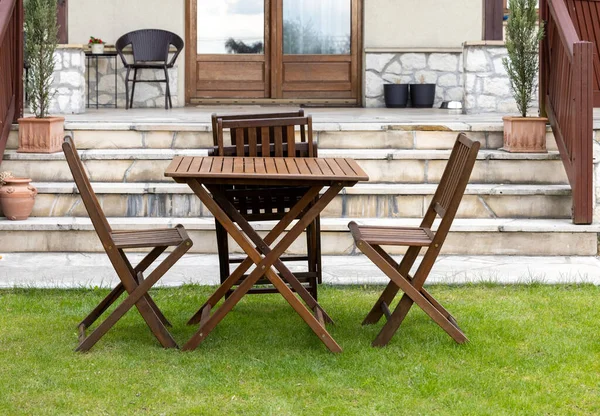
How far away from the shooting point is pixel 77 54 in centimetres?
934

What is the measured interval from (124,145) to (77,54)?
9.06 ft

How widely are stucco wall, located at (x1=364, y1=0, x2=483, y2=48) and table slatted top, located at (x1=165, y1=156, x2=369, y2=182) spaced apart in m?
7.02

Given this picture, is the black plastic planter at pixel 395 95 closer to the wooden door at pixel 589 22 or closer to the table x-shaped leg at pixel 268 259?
the wooden door at pixel 589 22

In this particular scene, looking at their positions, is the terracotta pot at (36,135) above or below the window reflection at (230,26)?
below

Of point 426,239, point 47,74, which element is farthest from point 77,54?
point 426,239

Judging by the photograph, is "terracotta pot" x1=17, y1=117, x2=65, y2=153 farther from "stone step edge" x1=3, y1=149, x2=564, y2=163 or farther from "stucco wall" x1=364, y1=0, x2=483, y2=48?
"stucco wall" x1=364, y1=0, x2=483, y2=48

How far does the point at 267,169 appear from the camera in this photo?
13.3 ft

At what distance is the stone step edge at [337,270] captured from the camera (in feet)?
17.1

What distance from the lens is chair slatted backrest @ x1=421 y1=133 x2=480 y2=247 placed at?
392 centimetres

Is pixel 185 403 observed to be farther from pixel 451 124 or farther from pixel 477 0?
pixel 477 0

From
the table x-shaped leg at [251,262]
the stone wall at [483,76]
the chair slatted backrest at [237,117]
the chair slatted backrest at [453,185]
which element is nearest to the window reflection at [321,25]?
the stone wall at [483,76]

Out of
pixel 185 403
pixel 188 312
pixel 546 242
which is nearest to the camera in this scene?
pixel 185 403

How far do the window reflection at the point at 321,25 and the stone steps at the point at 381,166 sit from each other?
16.6 ft

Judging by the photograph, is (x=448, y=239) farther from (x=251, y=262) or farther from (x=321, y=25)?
(x=321, y=25)
